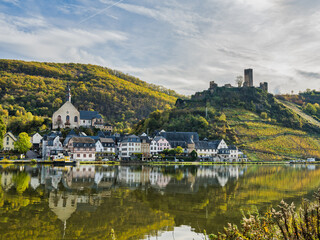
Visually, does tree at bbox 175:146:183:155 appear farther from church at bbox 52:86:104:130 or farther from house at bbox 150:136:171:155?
church at bbox 52:86:104:130

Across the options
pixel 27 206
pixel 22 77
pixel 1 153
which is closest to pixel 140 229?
pixel 27 206

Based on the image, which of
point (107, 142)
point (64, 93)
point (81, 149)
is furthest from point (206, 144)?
point (64, 93)

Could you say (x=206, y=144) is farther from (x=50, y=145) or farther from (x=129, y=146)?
(x=50, y=145)

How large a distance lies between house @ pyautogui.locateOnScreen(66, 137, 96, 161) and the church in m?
19.8

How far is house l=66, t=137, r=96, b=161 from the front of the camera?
245 ft

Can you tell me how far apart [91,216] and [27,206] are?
14.5ft

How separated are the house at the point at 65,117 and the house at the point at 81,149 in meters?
19.5

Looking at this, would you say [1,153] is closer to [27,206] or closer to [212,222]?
[27,206]

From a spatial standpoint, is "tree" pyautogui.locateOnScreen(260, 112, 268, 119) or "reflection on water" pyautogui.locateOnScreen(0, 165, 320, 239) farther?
"tree" pyautogui.locateOnScreen(260, 112, 268, 119)

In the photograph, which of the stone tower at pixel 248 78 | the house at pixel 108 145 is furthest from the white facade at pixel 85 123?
the stone tower at pixel 248 78

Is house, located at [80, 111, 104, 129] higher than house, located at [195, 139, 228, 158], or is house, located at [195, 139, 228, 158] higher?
house, located at [80, 111, 104, 129]

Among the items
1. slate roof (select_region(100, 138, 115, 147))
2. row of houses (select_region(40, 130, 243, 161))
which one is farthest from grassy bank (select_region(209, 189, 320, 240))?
slate roof (select_region(100, 138, 115, 147))

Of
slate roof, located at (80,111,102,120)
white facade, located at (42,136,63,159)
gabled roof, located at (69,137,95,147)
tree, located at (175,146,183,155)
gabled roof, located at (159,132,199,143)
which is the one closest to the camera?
gabled roof, located at (69,137,95,147)

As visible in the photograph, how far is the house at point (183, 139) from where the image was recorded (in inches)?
3551
